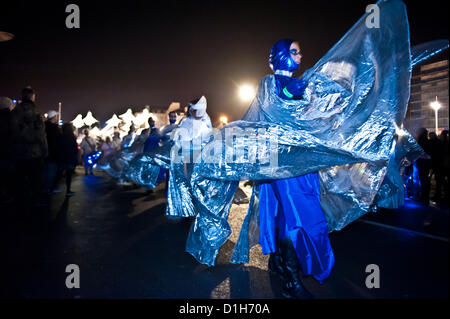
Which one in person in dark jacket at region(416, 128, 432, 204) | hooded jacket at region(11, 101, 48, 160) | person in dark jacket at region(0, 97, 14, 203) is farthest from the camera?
person in dark jacket at region(416, 128, 432, 204)

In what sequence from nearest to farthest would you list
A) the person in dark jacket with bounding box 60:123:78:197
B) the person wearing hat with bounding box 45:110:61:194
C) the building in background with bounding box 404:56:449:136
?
the person wearing hat with bounding box 45:110:61:194, the person in dark jacket with bounding box 60:123:78:197, the building in background with bounding box 404:56:449:136

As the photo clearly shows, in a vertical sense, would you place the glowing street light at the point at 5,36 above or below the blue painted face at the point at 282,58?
above

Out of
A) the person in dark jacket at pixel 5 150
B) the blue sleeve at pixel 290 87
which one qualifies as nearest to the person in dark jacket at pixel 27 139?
the person in dark jacket at pixel 5 150

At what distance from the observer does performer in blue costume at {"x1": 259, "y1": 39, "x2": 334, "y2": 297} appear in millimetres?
2748

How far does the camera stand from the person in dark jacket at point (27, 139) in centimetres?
540

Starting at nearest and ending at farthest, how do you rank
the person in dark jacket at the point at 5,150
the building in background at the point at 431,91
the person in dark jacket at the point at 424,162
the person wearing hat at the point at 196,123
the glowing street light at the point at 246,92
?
the person wearing hat at the point at 196,123 < the person in dark jacket at the point at 5,150 < the person in dark jacket at the point at 424,162 < the glowing street light at the point at 246,92 < the building in background at the point at 431,91

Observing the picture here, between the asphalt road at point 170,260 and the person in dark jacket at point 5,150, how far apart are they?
1069mm

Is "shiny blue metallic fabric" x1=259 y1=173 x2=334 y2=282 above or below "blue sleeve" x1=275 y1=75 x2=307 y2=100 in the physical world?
below

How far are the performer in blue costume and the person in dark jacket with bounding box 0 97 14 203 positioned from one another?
15.2 feet

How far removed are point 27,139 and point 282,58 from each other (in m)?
4.44

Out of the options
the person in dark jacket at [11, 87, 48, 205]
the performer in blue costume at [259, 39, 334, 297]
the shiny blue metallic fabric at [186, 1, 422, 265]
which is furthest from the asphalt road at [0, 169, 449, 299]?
the person in dark jacket at [11, 87, 48, 205]

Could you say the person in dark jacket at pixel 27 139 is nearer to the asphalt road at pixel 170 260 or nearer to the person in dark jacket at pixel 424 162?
the asphalt road at pixel 170 260

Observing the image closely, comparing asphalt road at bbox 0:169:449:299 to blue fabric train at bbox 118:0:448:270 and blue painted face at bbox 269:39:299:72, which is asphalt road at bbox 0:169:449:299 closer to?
blue fabric train at bbox 118:0:448:270
